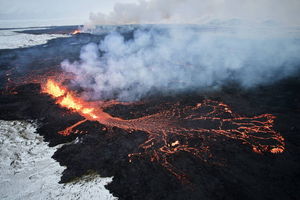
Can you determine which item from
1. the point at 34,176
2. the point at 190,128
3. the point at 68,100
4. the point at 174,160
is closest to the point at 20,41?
the point at 68,100

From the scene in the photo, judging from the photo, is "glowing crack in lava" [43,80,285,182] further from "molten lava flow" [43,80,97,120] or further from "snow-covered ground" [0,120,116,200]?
"snow-covered ground" [0,120,116,200]

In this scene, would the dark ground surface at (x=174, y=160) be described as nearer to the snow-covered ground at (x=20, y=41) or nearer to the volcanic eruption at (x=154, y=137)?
Result: the volcanic eruption at (x=154, y=137)

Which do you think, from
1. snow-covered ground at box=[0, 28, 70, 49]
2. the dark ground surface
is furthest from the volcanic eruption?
snow-covered ground at box=[0, 28, 70, 49]

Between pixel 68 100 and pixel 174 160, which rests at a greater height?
pixel 68 100

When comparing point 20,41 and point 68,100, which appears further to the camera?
point 20,41

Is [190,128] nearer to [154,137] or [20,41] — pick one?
[154,137]

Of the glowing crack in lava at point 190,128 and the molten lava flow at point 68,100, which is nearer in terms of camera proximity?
the glowing crack in lava at point 190,128

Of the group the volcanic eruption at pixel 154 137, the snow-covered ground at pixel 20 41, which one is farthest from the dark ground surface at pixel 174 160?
the snow-covered ground at pixel 20 41
